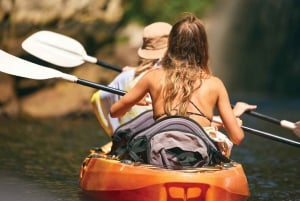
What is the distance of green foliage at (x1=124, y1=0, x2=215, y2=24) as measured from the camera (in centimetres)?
1214

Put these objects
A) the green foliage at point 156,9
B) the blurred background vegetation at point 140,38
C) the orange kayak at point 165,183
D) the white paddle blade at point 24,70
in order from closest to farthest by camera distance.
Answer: the orange kayak at point 165,183, the white paddle blade at point 24,70, the blurred background vegetation at point 140,38, the green foliage at point 156,9

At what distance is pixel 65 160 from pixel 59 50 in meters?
0.91

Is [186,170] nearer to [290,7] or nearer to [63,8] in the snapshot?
[63,8]

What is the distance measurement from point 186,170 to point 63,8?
6.38 m

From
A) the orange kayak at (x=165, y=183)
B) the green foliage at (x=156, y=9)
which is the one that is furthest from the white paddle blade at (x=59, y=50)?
the green foliage at (x=156, y=9)

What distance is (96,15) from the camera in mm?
11602

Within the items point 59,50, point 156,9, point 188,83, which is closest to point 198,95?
point 188,83

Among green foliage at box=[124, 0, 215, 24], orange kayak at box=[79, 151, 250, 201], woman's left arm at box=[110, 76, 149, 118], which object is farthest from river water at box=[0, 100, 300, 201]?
green foliage at box=[124, 0, 215, 24]

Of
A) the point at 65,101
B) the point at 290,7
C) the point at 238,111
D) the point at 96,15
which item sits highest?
the point at 290,7

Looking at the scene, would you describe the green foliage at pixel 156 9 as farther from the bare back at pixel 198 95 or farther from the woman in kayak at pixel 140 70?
the bare back at pixel 198 95

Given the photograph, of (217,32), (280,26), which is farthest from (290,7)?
(217,32)

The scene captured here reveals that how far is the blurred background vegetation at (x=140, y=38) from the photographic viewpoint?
36.3ft

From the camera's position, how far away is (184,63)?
551 centimetres

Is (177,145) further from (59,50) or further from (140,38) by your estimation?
(140,38)
